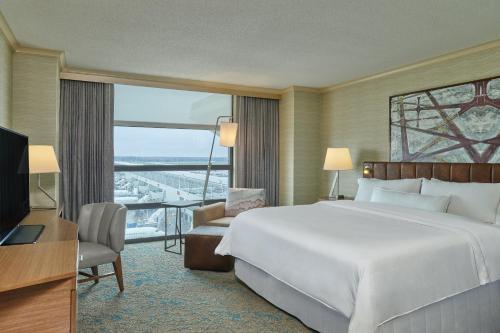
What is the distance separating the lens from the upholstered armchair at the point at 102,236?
3074mm

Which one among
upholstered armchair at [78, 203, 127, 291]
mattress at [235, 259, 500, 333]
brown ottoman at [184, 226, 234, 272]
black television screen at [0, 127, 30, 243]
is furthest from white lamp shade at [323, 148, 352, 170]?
black television screen at [0, 127, 30, 243]

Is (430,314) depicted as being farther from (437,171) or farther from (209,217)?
(209,217)

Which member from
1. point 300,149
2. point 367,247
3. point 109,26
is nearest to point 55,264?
point 367,247

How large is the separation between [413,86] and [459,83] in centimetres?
61

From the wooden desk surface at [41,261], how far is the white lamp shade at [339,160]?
3544mm

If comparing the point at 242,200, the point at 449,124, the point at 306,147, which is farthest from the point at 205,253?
the point at 449,124

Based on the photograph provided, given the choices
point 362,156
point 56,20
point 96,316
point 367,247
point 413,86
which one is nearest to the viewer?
point 367,247

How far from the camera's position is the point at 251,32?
3350 millimetres

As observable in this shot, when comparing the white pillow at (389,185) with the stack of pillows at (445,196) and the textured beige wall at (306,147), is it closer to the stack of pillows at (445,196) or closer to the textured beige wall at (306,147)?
the stack of pillows at (445,196)

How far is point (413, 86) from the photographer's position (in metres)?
4.48

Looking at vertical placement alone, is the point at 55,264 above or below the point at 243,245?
above

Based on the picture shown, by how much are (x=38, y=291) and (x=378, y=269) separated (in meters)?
1.81

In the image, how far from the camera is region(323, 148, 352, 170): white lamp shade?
499 cm

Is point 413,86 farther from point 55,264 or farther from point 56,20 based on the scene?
point 55,264
